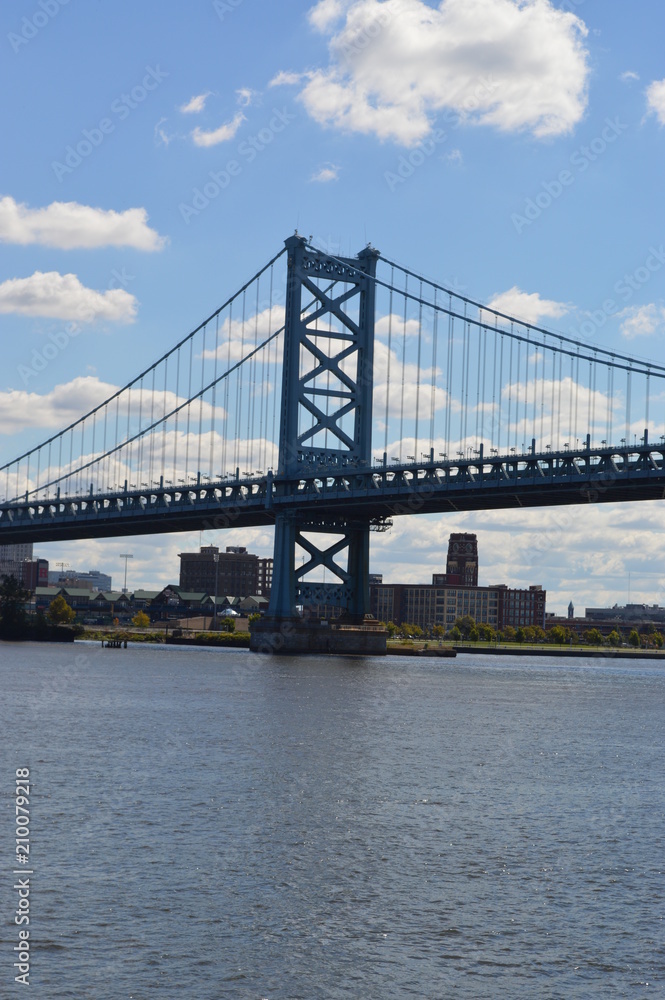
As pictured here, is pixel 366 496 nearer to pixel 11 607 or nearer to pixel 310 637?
pixel 310 637

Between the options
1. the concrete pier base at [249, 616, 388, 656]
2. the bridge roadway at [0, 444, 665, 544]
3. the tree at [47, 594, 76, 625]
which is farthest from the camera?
the tree at [47, 594, 76, 625]

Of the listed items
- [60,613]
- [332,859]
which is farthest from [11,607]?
[332,859]

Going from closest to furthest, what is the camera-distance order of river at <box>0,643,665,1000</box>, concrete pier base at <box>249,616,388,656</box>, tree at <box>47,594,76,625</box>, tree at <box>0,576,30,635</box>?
river at <box>0,643,665,1000</box>, concrete pier base at <box>249,616,388,656</box>, tree at <box>0,576,30,635</box>, tree at <box>47,594,76,625</box>

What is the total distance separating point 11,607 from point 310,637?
35702 mm

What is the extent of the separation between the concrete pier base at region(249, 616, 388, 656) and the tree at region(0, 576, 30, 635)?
96.8ft

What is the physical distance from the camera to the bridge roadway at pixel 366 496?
78500 millimetres

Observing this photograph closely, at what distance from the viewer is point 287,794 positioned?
27453 millimetres

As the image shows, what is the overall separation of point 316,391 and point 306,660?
67.5 feet

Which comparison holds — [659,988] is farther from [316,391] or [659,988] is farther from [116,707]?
[316,391]

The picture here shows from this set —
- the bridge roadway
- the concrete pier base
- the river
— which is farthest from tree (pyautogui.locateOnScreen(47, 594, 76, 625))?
the river

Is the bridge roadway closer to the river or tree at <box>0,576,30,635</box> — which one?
tree at <box>0,576,30,635</box>

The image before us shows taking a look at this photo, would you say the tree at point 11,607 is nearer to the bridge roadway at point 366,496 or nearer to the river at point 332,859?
the bridge roadway at point 366,496

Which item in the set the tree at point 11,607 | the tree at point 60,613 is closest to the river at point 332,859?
the tree at point 11,607

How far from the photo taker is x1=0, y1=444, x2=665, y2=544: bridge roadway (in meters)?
78.5
